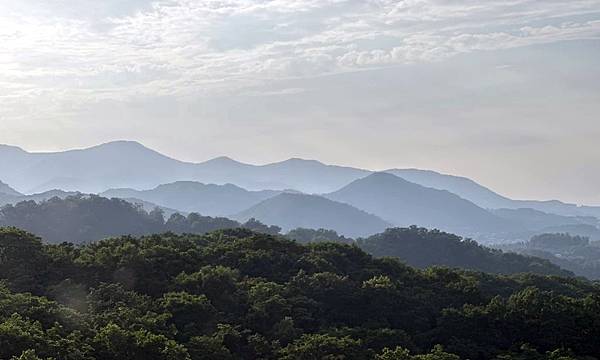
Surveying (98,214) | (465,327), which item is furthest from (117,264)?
(98,214)

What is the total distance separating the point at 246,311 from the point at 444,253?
58.5 metres

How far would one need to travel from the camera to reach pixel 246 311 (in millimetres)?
23547

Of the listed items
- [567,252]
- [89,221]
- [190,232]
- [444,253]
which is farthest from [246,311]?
[567,252]

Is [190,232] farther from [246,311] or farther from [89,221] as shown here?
[246,311]

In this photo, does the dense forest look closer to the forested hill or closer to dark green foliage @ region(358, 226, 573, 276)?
dark green foliage @ region(358, 226, 573, 276)

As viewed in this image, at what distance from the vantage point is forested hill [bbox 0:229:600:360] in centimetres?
1761

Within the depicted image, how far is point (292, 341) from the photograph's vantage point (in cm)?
2144

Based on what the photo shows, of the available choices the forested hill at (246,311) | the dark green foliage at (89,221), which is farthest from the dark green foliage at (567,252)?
the forested hill at (246,311)

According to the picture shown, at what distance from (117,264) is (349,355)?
40.7 ft

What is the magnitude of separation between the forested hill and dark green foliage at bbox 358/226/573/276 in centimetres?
4407

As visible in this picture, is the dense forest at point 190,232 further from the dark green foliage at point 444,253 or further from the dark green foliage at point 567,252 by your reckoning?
the dark green foliage at point 567,252

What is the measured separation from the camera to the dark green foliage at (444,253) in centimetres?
7256

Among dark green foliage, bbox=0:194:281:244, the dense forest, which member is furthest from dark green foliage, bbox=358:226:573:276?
dark green foliage, bbox=0:194:281:244

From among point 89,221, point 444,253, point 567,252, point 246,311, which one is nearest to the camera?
point 246,311
